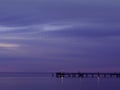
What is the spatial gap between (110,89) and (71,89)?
24.2 ft

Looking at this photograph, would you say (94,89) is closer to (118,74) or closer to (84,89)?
(84,89)

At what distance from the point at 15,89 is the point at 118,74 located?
56277 millimetres

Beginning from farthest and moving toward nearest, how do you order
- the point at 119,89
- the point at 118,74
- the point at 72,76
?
the point at 72,76
the point at 118,74
the point at 119,89

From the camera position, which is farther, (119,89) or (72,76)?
(72,76)

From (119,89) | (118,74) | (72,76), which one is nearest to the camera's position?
(119,89)

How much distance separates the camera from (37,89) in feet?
227

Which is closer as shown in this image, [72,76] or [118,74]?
[118,74]

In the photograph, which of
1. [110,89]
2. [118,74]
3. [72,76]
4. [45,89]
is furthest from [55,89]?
[72,76]

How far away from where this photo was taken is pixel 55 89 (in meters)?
69.6

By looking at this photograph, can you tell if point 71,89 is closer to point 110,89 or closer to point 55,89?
point 55,89

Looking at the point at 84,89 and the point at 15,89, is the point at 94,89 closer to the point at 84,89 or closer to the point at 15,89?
the point at 84,89

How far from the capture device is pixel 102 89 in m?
69.8

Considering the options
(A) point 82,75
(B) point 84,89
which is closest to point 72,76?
(A) point 82,75

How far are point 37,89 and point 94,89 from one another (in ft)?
35.9
